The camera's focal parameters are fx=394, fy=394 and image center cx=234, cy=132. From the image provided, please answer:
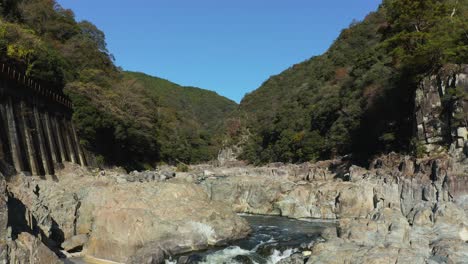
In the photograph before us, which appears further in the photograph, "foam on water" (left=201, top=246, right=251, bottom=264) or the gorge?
"foam on water" (left=201, top=246, right=251, bottom=264)

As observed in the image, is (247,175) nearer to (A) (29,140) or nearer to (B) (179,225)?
(A) (29,140)

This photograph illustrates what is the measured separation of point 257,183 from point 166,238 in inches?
574

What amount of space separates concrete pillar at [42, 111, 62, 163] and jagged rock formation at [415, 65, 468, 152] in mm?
27264

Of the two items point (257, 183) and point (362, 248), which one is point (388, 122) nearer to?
point (257, 183)

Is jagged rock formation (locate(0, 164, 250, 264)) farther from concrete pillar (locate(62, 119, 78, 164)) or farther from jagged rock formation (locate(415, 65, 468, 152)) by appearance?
concrete pillar (locate(62, 119, 78, 164))

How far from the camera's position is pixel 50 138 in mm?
32125

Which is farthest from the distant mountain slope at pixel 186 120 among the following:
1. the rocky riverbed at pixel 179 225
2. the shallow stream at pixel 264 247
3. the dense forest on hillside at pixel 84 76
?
the rocky riverbed at pixel 179 225

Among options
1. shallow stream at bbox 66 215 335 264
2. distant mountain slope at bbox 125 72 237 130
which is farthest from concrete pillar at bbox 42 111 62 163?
distant mountain slope at bbox 125 72 237 130

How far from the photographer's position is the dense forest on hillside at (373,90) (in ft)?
90.2

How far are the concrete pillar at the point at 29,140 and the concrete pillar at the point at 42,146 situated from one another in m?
0.99

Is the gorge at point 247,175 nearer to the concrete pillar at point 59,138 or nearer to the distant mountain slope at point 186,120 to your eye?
the concrete pillar at point 59,138

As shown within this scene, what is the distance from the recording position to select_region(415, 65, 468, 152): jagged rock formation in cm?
2281

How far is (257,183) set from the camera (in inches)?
1099

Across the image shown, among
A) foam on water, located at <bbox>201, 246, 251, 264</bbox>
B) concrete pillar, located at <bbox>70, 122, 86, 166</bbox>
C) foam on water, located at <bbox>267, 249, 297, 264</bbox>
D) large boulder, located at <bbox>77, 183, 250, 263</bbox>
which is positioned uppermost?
concrete pillar, located at <bbox>70, 122, 86, 166</bbox>
